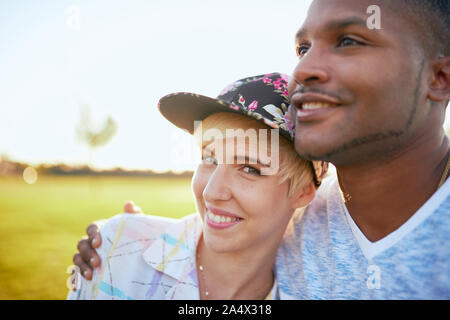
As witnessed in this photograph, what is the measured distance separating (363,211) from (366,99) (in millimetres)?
858

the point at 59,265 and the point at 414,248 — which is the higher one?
the point at 414,248

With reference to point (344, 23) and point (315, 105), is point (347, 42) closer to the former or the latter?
point (344, 23)

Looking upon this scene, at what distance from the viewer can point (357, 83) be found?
175cm

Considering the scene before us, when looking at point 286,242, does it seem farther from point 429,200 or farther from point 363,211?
point 429,200

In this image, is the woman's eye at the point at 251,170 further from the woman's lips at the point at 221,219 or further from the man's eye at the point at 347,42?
the man's eye at the point at 347,42

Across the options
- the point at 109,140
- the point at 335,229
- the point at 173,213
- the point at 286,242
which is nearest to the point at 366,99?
the point at 335,229

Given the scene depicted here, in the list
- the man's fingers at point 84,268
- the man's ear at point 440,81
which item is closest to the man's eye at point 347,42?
the man's ear at point 440,81

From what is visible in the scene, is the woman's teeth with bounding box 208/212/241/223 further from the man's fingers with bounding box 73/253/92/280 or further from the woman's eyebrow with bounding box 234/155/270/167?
the man's fingers with bounding box 73/253/92/280

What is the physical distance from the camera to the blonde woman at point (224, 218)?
7.41ft

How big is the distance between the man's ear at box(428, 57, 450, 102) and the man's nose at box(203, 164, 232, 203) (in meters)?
1.38

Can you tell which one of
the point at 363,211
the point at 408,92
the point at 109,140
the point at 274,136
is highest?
the point at 109,140

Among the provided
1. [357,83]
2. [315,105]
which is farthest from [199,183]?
[357,83]

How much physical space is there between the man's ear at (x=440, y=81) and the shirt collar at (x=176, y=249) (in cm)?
199

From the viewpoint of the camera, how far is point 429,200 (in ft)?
6.43
